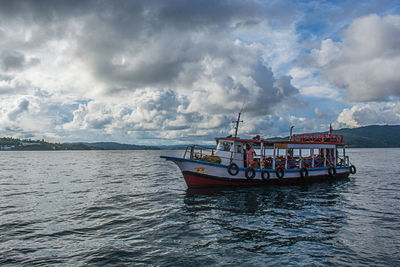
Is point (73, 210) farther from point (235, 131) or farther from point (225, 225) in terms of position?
point (235, 131)

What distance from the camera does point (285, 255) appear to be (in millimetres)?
8695

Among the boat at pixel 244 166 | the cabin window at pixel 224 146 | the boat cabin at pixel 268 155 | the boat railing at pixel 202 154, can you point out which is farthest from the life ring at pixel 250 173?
the cabin window at pixel 224 146

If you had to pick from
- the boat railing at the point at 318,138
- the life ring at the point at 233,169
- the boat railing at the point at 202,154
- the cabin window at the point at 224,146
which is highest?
the boat railing at the point at 318,138

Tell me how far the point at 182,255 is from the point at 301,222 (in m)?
6.85

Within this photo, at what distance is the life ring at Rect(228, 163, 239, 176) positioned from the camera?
20.7m

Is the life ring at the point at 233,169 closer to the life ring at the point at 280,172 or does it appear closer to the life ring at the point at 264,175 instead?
the life ring at the point at 264,175

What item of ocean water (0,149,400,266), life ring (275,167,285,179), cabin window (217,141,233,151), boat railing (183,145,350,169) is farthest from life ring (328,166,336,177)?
cabin window (217,141,233,151)

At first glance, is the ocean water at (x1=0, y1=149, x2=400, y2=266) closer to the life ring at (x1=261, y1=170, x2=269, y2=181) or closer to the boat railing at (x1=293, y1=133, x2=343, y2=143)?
the life ring at (x1=261, y1=170, x2=269, y2=181)

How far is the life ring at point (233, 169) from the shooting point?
20703 millimetres

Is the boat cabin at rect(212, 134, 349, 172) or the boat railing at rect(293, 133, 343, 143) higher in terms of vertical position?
the boat railing at rect(293, 133, 343, 143)

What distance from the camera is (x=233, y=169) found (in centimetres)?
2086

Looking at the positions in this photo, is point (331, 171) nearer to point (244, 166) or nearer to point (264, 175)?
point (264, 175)

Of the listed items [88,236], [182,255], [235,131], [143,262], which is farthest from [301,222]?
[235,131]

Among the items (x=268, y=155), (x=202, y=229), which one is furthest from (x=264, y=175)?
(x=202, y=229)
